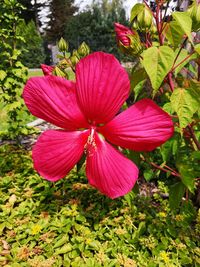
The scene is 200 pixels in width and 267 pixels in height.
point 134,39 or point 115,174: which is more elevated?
point 134,39

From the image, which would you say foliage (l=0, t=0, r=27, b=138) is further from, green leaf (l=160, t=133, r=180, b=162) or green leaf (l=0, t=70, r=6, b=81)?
green leaf (l=160, t=133, r=180, b=162)

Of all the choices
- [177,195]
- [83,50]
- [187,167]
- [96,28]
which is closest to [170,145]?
[187,167]

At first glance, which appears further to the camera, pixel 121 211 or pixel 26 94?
pixel 121 211

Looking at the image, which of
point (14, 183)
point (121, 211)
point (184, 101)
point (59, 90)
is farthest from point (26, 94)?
point (14, 183)

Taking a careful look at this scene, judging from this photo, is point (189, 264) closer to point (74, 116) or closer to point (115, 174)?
point (115, 174)

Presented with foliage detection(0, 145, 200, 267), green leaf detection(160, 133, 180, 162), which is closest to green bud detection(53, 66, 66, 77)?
green leaf detection(160, 133, 180, 162)

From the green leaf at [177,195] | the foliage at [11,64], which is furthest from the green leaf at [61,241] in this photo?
the foliage at [11,64]
